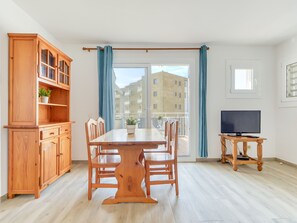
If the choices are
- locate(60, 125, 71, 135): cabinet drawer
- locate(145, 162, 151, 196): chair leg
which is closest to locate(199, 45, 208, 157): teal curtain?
locate(145, 162, 151, 196): chair leg

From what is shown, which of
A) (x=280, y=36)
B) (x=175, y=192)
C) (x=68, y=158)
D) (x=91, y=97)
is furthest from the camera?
(x=91, y=97)

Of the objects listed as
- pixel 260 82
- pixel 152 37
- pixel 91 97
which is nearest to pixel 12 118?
pixel 91 97

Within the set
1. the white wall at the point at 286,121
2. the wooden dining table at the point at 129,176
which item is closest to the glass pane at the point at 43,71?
the wooden dining table at the point at 129,176

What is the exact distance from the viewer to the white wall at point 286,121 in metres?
4.06

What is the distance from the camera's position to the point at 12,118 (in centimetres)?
260

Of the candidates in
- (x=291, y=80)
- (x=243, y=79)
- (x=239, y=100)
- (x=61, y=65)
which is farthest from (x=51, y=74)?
(x=291, y=80)

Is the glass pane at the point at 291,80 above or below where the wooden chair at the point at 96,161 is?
above

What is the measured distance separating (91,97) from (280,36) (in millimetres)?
3899

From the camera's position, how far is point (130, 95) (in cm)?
449

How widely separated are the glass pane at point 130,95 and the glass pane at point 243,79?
1.99 meters

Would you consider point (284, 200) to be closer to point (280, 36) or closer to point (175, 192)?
point (175, 192)

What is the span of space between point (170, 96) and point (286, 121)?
7.87 feet

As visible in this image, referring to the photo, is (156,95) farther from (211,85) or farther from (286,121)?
(286,121)

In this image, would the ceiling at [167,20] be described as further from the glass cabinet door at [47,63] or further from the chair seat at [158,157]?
the chair seat at [158,157]
